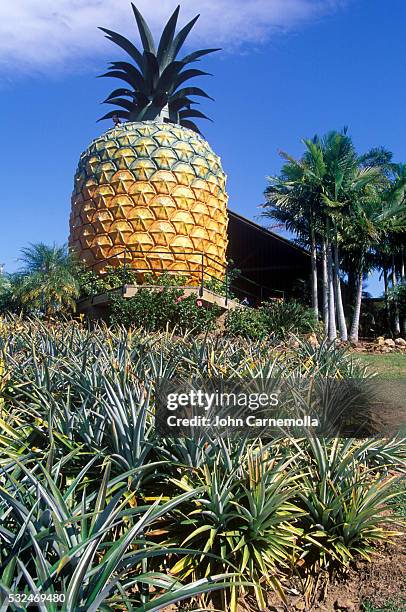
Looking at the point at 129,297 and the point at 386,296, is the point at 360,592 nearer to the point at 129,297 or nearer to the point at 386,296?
the point at 129,297

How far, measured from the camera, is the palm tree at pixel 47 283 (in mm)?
15812

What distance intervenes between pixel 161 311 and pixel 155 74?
7.15 meters

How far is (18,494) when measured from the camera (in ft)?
9.55

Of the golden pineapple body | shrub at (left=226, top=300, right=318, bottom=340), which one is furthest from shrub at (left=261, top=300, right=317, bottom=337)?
the golden pineapple body

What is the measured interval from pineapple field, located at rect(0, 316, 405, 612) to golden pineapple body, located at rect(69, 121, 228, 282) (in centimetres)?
1204

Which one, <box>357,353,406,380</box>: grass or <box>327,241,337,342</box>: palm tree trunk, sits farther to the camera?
<box>327,241,337,342</box>: palm tree trunk

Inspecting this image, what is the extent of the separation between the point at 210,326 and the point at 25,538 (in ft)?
40.9

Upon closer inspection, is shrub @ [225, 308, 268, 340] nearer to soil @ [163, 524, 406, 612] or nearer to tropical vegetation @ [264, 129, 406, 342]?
tropical vegetation @ [264, 129, 406, 342]

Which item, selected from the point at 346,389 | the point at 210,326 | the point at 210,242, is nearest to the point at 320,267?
the point at 210,242

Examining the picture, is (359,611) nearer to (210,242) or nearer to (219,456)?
(219,456)

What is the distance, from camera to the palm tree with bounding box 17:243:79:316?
15.8 m

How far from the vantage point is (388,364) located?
1298 centimetres

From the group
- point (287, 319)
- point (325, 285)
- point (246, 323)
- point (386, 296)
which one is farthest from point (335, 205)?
point (246, 323)

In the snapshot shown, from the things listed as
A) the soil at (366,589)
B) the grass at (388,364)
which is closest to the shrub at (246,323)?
the grass at (388,364)
